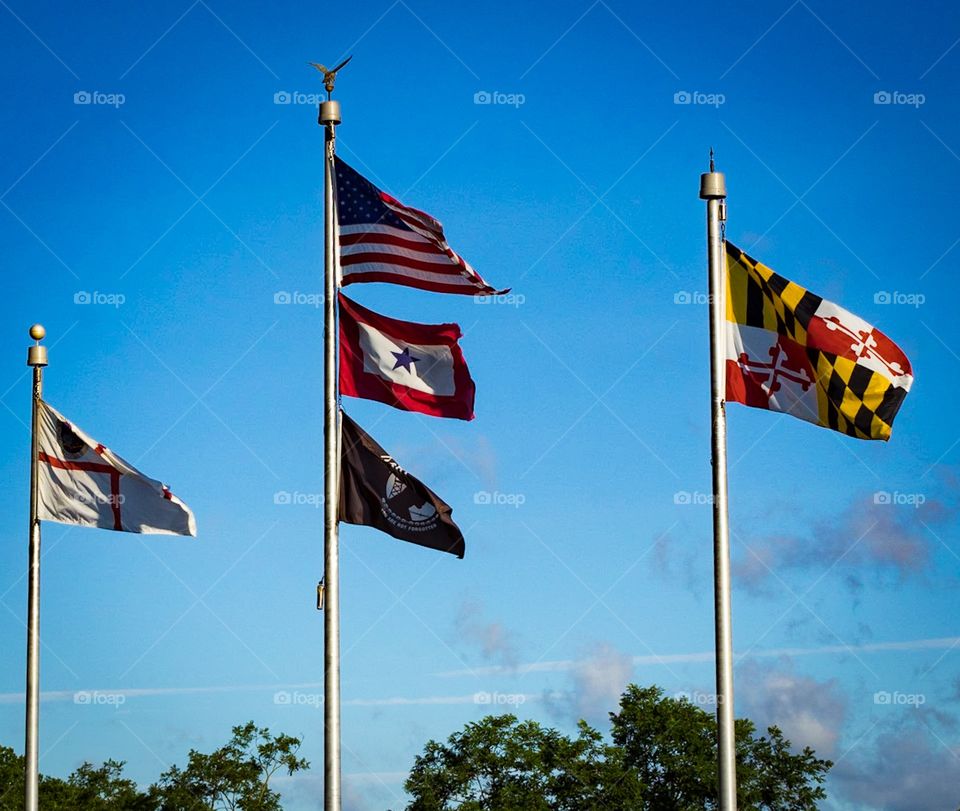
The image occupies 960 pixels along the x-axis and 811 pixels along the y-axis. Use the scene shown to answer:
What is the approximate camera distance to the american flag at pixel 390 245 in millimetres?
24781

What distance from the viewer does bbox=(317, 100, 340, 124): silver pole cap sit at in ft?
82.3

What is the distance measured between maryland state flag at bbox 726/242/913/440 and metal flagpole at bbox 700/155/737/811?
352 millimetres

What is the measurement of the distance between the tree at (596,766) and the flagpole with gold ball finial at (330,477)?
5716 centimetres

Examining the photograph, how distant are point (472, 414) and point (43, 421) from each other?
902 centimetres

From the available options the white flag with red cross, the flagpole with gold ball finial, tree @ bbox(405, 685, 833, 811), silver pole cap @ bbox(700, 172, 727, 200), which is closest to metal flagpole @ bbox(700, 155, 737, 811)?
silver pole cap @ bbox(700, 172, 727, 200)

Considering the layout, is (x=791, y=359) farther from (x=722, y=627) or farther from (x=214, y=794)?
(x=214, y=794)

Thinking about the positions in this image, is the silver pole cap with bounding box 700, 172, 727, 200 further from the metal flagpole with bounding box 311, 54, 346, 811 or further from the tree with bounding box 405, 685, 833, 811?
the tree with bounding box 405, 685, 833, 811

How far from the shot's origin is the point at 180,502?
27.7m

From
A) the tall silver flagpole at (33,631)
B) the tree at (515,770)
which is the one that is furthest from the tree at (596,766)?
the tall silver flagpole at (33,631)

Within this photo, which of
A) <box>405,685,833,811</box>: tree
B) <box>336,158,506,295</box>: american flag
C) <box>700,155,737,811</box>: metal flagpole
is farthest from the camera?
<box>405,685,833,811</box>: tree

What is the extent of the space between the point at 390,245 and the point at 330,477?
3592 millimetres

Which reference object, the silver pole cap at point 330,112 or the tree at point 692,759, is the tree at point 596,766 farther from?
the silver pole cap at point 330,112

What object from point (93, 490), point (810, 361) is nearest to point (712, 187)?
point (810, 361)

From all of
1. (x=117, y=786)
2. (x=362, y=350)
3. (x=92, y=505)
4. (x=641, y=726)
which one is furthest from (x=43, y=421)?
(x=117, y=786)
